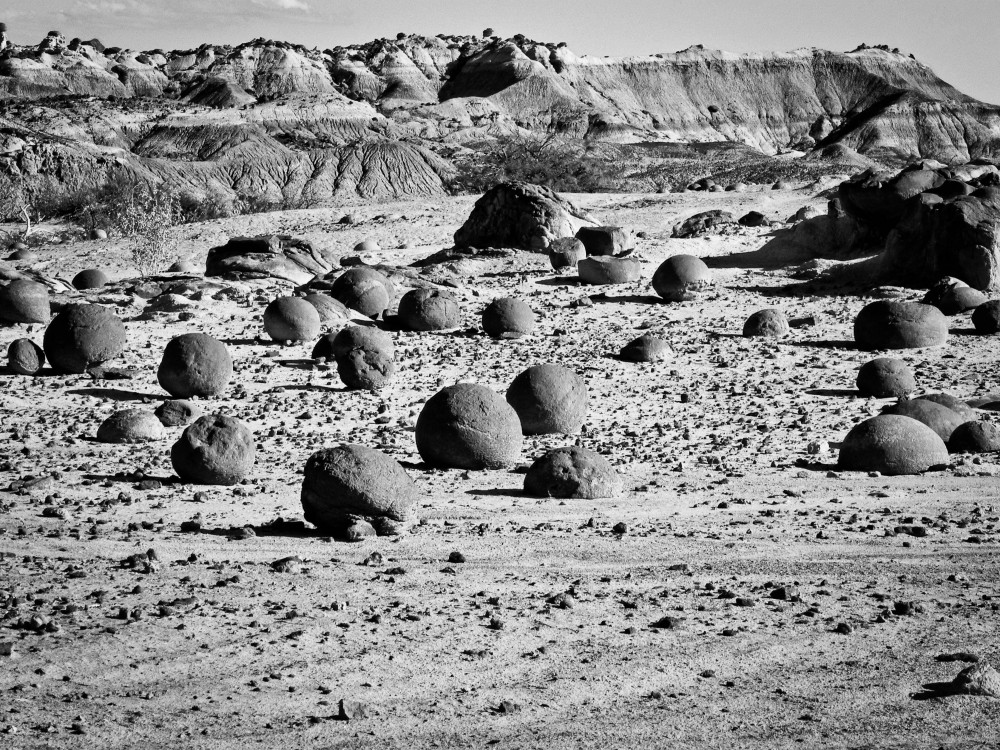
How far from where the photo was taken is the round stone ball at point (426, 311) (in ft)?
59.8

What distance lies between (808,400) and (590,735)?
9.77 metres

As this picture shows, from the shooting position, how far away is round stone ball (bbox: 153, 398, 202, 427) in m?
12.9

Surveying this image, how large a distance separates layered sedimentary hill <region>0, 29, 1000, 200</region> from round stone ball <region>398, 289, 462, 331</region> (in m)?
29.6

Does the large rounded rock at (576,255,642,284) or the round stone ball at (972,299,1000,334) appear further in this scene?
the large rounded rock at (576,255,642,284)

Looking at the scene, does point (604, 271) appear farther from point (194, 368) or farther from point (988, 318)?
point (194, 368)

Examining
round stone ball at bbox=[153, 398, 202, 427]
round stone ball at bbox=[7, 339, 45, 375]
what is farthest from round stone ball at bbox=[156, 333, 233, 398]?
round stone ball at bbox=[7, 339, 45, 375]

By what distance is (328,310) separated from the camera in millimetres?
18344

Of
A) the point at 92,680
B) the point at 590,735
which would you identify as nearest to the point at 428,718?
the point at 590,735

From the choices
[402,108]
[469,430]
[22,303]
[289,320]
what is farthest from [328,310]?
[402,108]

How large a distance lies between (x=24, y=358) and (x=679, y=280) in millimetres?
11345

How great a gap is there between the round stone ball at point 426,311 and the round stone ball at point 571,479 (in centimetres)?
827

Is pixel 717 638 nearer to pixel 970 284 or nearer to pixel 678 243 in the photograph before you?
pixel 970 284

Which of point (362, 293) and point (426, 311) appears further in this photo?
point (362, 293)

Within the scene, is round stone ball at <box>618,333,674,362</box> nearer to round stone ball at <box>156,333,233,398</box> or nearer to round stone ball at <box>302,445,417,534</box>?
round stone ball at <box>156,333,233,398</box>
